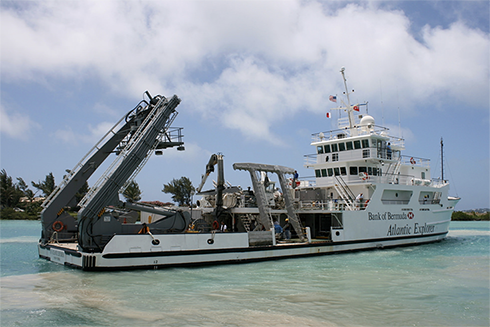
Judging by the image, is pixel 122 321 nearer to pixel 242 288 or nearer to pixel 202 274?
pixel 242 288

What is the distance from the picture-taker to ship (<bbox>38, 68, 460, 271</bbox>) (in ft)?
45.9

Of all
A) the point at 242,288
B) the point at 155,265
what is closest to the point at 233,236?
the point at 155,265

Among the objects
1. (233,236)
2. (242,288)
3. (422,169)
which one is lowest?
(242,288)

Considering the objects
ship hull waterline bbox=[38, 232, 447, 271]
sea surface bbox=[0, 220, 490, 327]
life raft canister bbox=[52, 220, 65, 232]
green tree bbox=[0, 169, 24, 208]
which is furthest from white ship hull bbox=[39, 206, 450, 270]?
green tree bbox=[0, 169, 24, 208]

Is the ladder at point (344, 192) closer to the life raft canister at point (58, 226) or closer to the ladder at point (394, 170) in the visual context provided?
the ladder at point (394, 170)

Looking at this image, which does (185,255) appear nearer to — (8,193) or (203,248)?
(203,248)

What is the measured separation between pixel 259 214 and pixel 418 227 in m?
11.1

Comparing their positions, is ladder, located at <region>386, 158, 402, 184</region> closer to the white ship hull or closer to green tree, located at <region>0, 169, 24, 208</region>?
the white ship hull

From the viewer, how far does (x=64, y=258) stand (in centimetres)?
1438

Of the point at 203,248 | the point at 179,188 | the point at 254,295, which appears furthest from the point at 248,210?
the point at 179,188

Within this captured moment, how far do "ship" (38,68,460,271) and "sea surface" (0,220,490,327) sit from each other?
0.85 meters

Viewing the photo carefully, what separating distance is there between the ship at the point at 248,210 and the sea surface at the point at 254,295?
85 cm

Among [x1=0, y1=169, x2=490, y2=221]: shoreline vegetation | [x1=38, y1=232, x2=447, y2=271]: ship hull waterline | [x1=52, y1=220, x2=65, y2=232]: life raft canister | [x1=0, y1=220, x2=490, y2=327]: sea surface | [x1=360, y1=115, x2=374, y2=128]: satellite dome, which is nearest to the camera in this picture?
[x1=0, y1=220, x2=490, y2=327]: sea surface

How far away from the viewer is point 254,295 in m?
10.3
